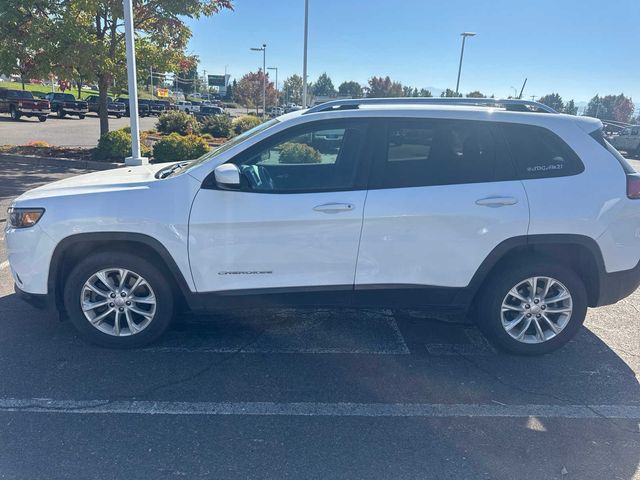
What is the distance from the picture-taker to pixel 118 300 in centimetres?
366

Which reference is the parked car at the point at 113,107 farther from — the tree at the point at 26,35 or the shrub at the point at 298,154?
the shrub at the point at 298,154

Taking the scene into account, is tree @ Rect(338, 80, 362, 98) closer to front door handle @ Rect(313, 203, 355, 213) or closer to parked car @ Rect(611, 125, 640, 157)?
parked car @ Rect(611, 125, 640, 157)

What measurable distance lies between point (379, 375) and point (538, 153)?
204cm

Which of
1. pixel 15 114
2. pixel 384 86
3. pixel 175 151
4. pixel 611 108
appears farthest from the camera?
pixel 611 108

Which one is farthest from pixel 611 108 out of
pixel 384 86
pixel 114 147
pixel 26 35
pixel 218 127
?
pixel 26 35

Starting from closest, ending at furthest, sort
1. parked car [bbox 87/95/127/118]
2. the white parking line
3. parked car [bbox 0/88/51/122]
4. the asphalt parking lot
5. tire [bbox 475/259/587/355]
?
the asphalt parking lot < the white parking line < tire [bbox 475/259/587/355] < parked car [bbox 0/88/51/122] < parked car [bbox 87/95/127/118]

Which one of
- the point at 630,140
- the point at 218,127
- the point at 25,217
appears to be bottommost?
the point at 218,127

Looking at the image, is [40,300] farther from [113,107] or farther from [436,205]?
[113,107]

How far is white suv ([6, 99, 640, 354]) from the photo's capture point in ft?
11.5

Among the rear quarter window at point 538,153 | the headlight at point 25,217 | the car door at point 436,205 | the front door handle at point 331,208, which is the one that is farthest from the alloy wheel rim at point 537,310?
the headlight at point 25,217

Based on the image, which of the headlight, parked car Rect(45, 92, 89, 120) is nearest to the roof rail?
the headlight

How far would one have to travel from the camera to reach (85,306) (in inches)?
144

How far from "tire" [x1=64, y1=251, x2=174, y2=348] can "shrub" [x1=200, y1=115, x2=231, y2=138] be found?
19.3 metres

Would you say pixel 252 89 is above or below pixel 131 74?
above
